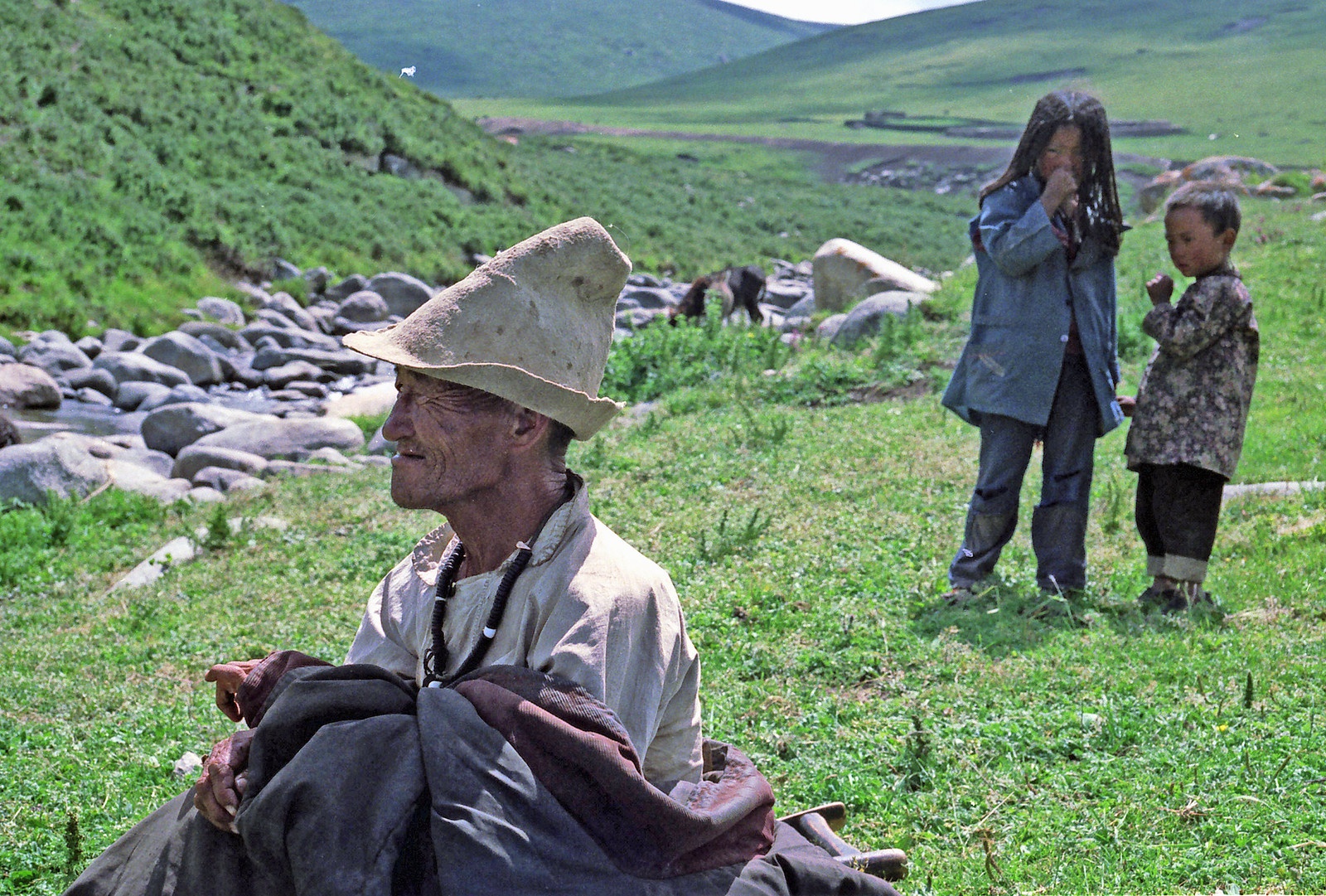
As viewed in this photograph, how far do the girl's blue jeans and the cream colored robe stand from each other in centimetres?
341

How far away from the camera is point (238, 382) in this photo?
15.9 meters

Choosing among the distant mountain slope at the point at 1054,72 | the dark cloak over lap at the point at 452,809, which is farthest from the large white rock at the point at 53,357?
the distant mountain slope at the point at 1054,72

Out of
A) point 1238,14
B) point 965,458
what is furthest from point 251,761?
point 1238,14

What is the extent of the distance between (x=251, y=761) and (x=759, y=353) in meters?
10.5

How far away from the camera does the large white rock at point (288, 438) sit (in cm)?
1113

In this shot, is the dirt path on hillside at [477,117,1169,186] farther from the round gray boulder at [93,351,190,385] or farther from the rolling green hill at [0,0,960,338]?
the round gray boulder at [93,351,190,385]

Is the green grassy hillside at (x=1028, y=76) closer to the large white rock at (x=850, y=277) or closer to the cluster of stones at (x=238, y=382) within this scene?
the large white rock at (x=850, y=277)

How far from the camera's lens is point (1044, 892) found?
342 cm

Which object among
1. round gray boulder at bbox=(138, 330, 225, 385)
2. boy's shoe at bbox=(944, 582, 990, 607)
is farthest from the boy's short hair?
round gray boulder at bbox=(138, 330, 225, 385)

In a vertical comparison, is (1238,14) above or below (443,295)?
above

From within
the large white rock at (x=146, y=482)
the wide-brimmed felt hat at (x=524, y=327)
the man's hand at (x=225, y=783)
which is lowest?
A: the large white rock at (x=146, y=482)

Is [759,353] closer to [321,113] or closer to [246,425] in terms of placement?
[246,425]

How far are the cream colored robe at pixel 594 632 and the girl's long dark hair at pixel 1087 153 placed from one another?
3.64 metres

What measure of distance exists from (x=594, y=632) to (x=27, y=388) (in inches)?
505
